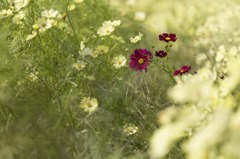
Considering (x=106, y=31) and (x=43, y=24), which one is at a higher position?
(x=43, y=24)

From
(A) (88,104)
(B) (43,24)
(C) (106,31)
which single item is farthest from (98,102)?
(B) (43,24)

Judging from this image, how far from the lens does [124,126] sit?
1479mm

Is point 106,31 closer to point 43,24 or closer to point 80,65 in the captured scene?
point 80,65

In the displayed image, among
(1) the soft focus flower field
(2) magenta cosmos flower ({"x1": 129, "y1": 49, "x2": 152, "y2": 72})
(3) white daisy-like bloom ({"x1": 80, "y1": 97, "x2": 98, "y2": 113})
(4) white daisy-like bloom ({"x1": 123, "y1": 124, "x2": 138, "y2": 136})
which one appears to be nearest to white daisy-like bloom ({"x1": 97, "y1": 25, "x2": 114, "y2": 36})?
(1) the soft focus flower field

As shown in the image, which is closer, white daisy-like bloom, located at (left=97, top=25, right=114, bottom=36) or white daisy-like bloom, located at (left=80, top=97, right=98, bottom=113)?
white daisy-like bloom, located at (left=80, top=97, right=98, bottom=113)

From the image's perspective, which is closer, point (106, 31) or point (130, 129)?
point (130, 129)

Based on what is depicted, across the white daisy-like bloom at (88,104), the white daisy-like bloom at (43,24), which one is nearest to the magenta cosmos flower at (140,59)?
the white daisy-like bloom at (88,104)

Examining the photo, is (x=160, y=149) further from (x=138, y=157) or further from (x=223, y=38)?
(x=223, y=38)

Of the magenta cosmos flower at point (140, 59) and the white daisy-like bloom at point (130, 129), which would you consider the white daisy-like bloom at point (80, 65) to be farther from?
the white daisy-like bloom at point (130, 129)

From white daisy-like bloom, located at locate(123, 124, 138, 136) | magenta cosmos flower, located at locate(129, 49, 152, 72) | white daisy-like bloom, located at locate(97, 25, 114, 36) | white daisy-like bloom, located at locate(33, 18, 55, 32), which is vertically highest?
white daisy-like bloom, located at locate(33, 18, 55, 32)

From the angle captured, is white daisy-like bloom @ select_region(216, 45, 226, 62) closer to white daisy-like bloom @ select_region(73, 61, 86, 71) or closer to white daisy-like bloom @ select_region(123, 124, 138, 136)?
white daisy-like bloom @ select_region(123, 124, 138, 136)

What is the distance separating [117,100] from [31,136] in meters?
0.62

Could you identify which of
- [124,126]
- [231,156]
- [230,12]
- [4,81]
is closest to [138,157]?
[124,126]

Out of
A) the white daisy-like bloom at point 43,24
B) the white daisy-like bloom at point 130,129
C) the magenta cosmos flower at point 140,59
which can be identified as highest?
the white daisy-like bloom at point 43,24
